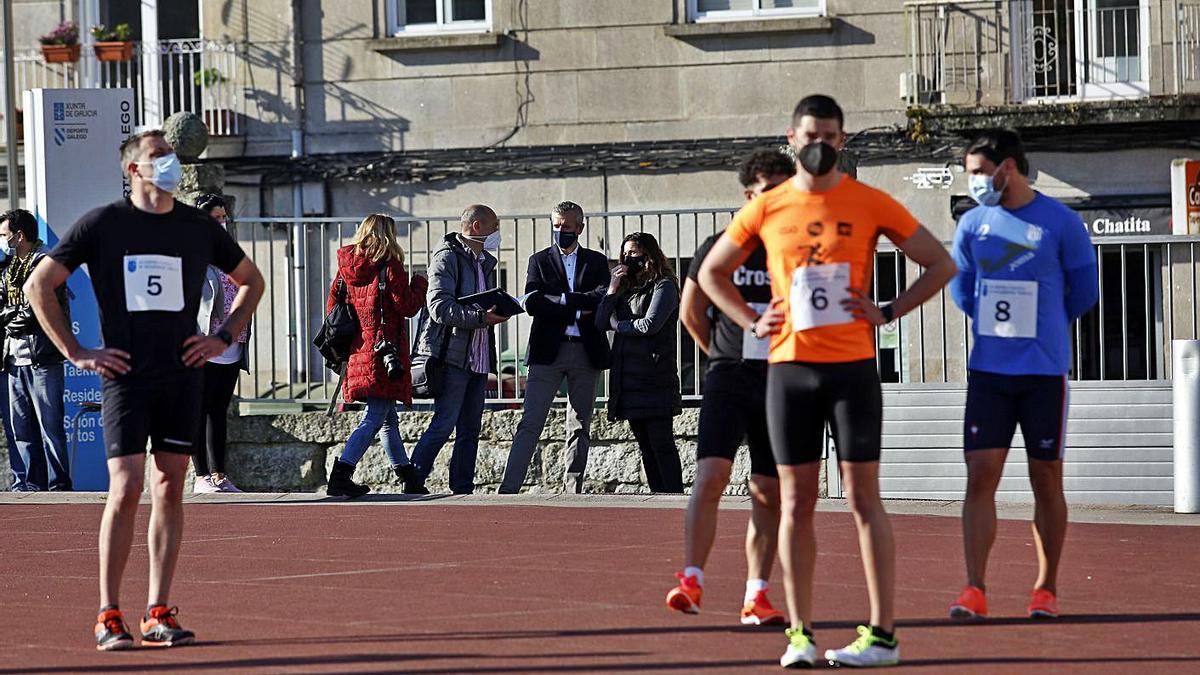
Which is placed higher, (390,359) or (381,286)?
(381,286)

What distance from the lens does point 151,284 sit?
22.7ft

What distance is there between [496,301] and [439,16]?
1008 cm

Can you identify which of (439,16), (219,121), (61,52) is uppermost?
(439,16)

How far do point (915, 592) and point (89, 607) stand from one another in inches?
129

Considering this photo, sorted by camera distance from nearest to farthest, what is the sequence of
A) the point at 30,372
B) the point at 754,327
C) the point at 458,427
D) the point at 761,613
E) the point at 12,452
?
the point at 754,327
the point at 761,613
the point at 458,427
the point at 30,372
the point at 12,452

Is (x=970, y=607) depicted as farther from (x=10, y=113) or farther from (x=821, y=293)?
(x=10, y=113)

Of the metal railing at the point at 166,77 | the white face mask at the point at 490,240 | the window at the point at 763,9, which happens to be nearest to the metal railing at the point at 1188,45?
the window at the point at 763,9

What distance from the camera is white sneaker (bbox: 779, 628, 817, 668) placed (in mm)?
6168

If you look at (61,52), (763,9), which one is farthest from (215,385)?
(61,52)

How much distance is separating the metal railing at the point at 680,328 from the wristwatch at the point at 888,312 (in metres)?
5.99

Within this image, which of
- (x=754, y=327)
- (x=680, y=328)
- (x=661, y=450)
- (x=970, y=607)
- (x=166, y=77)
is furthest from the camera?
(x=166, y=77)

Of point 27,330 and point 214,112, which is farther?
point 214,112

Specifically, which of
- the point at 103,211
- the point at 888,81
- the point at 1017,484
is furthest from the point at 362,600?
the point at 888,81

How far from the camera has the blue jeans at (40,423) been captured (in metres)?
13.0
